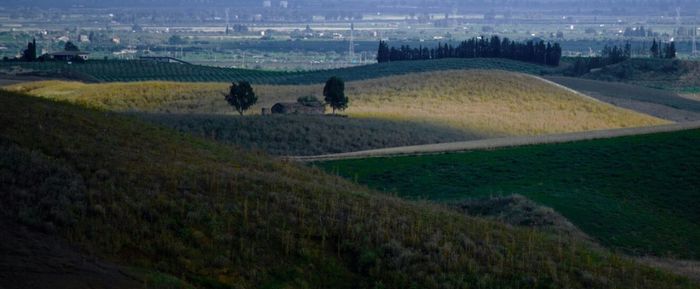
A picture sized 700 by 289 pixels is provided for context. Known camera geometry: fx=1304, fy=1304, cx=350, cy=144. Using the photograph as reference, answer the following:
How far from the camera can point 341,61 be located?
6973 inches

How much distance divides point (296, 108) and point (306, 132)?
42.3 feet

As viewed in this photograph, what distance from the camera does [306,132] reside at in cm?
5578

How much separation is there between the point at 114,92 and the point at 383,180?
4152 cm

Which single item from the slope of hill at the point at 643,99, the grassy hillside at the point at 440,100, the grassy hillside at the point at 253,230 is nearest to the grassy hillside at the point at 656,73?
the slope of hill at the point at 643,99

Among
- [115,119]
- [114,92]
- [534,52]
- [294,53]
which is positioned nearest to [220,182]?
[115,119]

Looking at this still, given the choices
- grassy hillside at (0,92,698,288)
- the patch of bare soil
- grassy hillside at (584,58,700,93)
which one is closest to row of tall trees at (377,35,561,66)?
grassy hillside at (584,58,700,93)

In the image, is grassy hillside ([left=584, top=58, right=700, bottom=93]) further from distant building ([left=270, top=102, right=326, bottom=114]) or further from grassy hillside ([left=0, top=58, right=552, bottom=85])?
distant building ([left=270, top=102, right=326, bottom=114])

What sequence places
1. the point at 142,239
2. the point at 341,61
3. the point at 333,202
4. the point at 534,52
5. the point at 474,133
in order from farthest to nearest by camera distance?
1. the point at 341,61
2. the point at 534,52
3. the point at 474,133
4. the point at 333,202
5. the point at 142,239

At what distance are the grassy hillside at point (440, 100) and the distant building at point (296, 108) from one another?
5.66 feet

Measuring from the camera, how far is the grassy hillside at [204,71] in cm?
10425

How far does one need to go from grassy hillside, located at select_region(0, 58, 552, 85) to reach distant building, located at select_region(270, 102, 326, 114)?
31.2 m

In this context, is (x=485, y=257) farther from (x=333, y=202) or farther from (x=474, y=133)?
(x=474, y=133)

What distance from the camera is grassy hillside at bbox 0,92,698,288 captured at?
20.2m

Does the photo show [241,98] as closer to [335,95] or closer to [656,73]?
[335,95]
